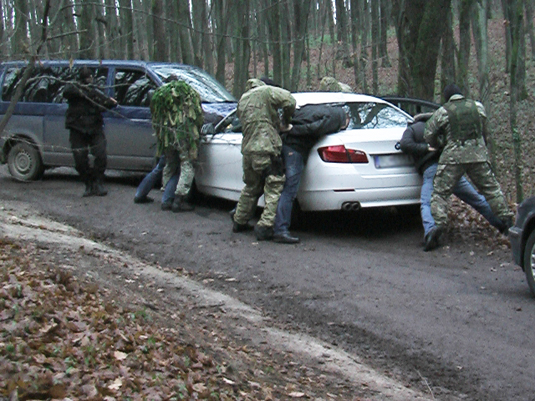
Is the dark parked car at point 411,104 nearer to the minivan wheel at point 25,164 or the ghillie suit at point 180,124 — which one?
the ghillie suit at point 180,124

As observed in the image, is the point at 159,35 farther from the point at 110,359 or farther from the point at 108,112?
the point at 110,359

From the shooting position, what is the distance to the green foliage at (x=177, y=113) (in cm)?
1128

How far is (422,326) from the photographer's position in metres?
6.81

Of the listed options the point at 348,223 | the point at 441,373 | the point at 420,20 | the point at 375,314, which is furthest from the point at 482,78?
the point at 441,373

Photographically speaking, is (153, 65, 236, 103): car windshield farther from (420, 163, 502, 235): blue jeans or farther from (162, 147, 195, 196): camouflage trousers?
(420, 163, 502, 235): blue jeans

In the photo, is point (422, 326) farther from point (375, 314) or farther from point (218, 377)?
point (218, 377)

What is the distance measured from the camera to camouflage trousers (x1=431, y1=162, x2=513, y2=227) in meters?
9.34

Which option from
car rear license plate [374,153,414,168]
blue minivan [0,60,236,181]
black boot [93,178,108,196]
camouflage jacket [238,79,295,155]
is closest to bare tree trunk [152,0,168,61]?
blue minivan [0,60,236,181]

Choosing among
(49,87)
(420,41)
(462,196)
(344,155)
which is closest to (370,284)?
(344,155)

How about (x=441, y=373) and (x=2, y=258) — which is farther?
(x=2, y=258)

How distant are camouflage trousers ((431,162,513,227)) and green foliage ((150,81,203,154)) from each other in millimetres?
3628

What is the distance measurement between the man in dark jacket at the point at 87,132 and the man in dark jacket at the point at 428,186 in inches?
192

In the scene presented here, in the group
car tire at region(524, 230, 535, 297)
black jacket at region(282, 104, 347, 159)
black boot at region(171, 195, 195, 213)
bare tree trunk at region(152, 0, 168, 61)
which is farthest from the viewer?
bare tree trunk at region(152, 0, 168, 61)

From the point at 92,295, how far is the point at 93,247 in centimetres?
274
